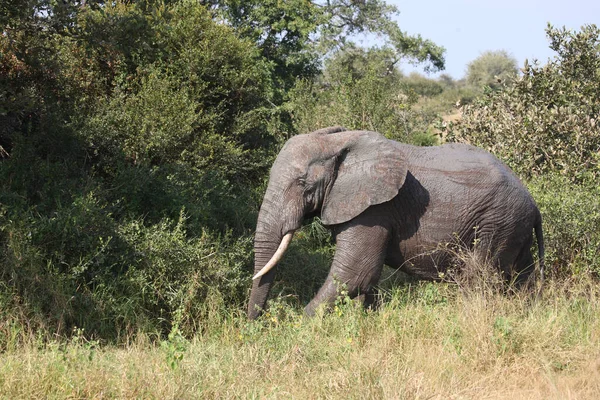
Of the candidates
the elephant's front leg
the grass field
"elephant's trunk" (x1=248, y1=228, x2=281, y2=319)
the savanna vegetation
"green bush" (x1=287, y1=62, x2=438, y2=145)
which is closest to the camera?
the grass field

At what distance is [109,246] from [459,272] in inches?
129

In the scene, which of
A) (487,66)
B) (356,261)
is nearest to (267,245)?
(356,261)

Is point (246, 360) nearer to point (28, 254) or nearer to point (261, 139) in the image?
point (28, 254)

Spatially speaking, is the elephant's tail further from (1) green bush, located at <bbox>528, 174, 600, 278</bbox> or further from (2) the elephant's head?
(2) the elephant's head

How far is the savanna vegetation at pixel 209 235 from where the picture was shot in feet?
17.8

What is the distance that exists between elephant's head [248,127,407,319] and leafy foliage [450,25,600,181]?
3836 millimetres

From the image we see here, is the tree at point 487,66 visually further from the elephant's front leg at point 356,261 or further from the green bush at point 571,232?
the elephant's front leg at point 356,261

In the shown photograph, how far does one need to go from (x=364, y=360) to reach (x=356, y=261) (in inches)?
60.8

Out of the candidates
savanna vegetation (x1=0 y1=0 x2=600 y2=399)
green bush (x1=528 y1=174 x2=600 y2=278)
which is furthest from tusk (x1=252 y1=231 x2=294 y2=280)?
green bush (x1=528 y1=174 x2=600 y2=278)

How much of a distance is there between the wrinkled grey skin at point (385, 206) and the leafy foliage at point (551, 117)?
120 inches

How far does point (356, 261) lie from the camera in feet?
22.5

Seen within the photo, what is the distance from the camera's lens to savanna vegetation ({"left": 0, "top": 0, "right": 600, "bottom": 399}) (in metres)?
5.43

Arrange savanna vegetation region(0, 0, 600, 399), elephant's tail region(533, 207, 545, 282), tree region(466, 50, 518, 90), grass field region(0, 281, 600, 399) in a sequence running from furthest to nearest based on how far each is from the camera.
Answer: tree region(466, 50, 518, 90) < elephant's tail region(533, 207, 545, 282) < savanna vegetation region(0, 0, 600, 399) < grass field region(0, 281, 600, 399)

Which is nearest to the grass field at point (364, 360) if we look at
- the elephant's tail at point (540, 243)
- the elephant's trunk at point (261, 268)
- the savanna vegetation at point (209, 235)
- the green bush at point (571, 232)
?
the savanna vegetation at point (209, 235)
